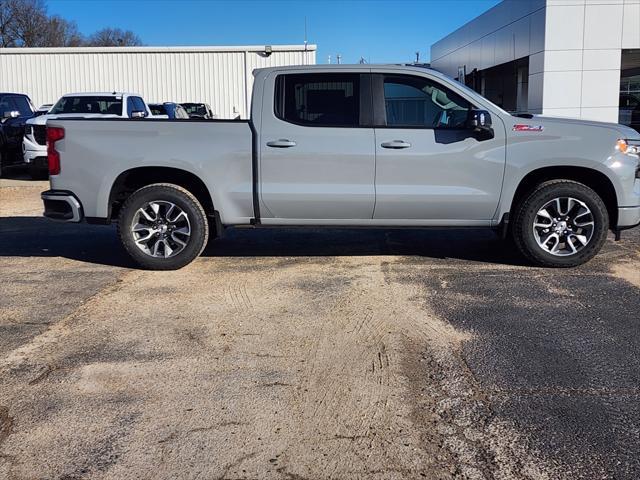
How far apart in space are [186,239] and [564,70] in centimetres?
1713

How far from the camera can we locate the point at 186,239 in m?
6.73

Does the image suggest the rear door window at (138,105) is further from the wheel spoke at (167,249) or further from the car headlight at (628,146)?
the car headlight at (628,146)

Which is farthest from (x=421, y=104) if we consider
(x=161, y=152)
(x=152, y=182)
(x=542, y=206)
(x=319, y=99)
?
(x=152, y=182)

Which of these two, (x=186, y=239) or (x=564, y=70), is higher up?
(x=564, y=70)

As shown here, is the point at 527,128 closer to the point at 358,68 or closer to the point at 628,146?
the point at 628,146

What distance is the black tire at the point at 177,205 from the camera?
664 cm

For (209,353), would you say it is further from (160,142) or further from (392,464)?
(160,142)

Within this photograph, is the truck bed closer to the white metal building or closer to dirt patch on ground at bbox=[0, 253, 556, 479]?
dirt patch on ground at bbox=[0, 253, 556, 479]

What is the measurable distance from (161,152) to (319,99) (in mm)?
1680

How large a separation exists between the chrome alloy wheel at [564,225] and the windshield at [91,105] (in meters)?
12.7

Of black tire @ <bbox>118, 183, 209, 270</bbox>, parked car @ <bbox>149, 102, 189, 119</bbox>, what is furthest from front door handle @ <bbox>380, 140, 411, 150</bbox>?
parked car @ <bbox>149, 102, 189, 119</bbox>

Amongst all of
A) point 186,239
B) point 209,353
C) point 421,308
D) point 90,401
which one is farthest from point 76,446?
point 186,239

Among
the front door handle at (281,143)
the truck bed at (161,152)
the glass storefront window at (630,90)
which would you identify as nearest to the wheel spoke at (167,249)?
the truck bed at (161,152)

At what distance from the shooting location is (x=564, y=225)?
6.63 metres
